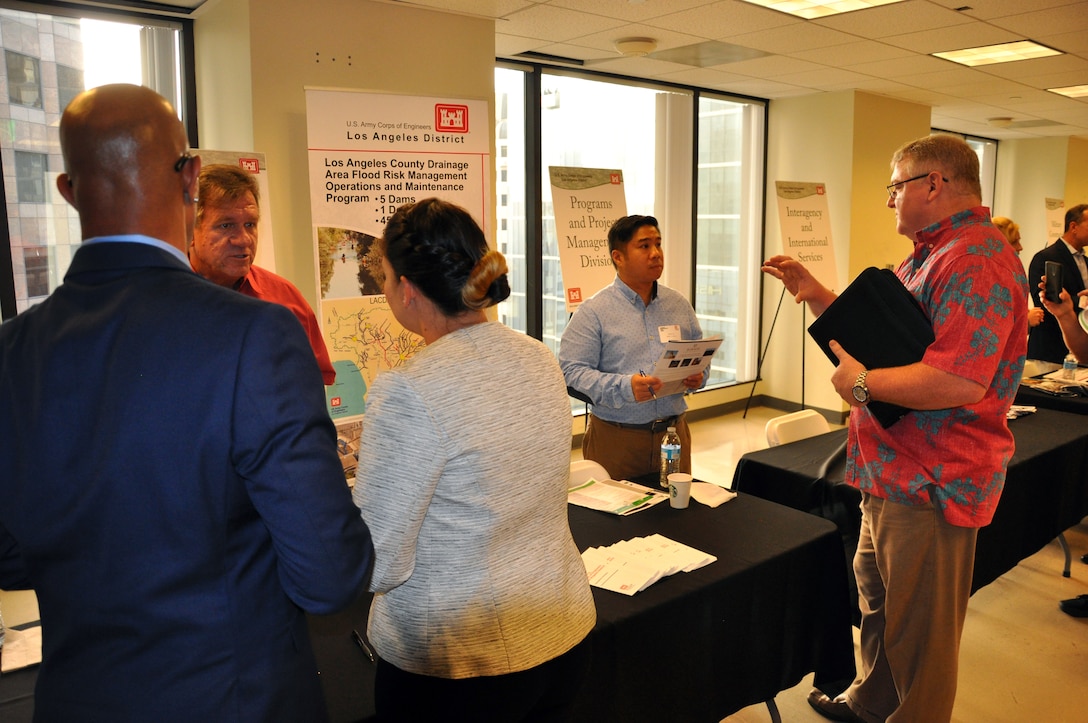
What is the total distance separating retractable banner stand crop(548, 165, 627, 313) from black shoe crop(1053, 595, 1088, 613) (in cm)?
294

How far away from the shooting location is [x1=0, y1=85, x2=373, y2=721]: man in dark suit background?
34.9 inches

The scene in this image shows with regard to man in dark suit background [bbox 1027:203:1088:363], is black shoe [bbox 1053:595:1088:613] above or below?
below

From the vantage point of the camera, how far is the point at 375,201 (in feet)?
12.4

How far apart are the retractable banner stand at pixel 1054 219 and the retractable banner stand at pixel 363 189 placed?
8.28 metres

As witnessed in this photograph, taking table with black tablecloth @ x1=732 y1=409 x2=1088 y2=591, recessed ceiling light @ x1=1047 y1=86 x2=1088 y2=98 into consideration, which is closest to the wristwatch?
table with black tablecloth @ x1=732 y1=409 x2=1088 y2=591

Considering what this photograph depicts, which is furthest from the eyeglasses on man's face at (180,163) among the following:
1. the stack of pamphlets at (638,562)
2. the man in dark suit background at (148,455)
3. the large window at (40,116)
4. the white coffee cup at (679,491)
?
the large window at (40,116)

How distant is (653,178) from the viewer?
6215mm

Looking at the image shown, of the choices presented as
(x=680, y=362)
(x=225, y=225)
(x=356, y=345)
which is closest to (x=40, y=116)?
(x=356, y=345)

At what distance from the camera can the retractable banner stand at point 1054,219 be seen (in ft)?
30.0

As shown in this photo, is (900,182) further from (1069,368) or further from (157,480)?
(1069,368)

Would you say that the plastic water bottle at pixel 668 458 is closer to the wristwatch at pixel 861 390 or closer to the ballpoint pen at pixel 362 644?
the wristwatch at pixel 861 390

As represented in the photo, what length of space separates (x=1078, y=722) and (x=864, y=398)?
152 centimetres

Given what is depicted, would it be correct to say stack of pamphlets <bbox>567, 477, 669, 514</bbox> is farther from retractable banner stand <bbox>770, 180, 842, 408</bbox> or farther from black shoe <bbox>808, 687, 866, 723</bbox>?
retractable banner stand <bbox>770, 180, 842, 408</bbox>

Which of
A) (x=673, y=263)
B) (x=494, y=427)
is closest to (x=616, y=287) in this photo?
(x=494, y=427)
